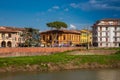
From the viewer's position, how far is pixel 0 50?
81438 mm

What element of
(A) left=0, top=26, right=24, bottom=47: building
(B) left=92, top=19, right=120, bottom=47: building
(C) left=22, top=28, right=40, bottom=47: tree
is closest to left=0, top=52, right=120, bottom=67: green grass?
(A) left=0, top=26, right=24, bottom=47: building

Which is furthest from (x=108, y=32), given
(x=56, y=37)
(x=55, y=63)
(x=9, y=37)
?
(x=55, y=63)

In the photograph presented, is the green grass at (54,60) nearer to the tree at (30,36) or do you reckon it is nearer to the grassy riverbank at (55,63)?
the grassy riverbank at (55,63)

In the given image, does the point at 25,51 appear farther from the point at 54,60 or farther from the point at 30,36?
the point at 30,36

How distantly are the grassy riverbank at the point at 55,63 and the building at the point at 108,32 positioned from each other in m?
45.8

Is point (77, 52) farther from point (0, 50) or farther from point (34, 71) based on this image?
point (34, 71)

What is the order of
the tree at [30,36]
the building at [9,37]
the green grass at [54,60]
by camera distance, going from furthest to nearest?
the tree at [30,36] < the building at [9,37] < the green grass at [54,60]

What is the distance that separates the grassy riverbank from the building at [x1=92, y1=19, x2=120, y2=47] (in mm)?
45764

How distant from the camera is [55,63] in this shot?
7138cm

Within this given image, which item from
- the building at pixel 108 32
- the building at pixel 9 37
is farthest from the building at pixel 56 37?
the building at pixel 9 37

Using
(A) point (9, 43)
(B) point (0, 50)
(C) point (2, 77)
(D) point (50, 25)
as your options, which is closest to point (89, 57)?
(B) point (0, 50)

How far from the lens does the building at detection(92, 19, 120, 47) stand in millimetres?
126250

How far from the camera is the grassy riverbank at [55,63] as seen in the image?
2648 inches

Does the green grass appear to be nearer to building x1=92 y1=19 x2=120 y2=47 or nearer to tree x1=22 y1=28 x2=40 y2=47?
tree x1=22 y1=28 x2=40 y2=47
